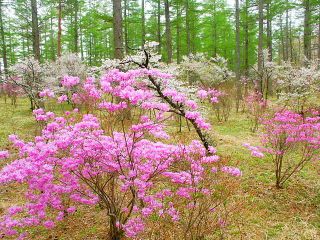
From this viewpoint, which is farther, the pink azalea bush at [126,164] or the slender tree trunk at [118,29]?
the slender tree trunk at [118,29]

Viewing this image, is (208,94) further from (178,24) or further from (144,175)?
(178,24)

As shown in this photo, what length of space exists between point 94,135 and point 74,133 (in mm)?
286

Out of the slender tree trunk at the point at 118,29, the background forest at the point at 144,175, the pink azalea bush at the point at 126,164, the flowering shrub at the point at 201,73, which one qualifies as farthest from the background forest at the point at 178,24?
the pink azalea bush at the point at 126,164

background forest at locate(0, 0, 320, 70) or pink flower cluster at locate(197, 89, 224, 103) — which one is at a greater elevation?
background forest at locate(0, 0, 320, 70)

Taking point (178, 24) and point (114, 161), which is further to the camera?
point (178, 24)

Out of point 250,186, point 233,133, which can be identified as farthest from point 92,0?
point 250,186

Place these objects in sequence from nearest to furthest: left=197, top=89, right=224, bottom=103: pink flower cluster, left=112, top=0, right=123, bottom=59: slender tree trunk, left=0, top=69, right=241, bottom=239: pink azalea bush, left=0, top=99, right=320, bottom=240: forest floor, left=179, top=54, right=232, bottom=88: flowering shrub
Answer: left=0, top=69, right=241, bottom=239: pink azalea bush → left=197, top=89, right=224, bottom=103: pink flower cluster → left=0, top=99, right=320, bottom=240: forest floor → left=112, top=0, right=123, bottom=59: slender tree trunk → left=179, top=54, right=232, bottom=88: flowering shrub

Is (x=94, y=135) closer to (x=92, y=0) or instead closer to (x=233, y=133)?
(x=233, y=133)

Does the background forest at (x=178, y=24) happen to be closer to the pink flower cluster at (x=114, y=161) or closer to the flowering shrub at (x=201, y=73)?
the flowering shrub at (x=201, y=73)

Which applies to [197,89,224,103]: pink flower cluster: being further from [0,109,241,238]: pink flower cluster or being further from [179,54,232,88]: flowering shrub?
Answer: [179,54,232,88]: flowering shrub

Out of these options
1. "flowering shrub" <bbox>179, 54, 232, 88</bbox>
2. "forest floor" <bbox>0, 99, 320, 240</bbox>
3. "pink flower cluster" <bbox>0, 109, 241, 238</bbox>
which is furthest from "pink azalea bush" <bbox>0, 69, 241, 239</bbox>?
"flowering shrub" <bbox>179, 54, 232, 88</bbox>

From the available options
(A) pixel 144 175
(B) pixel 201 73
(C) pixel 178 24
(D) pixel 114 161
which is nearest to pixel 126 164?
(D) pixel 114 161

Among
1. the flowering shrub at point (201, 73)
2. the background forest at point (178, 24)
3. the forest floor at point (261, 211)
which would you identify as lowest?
the forest floor at point (261, 211)

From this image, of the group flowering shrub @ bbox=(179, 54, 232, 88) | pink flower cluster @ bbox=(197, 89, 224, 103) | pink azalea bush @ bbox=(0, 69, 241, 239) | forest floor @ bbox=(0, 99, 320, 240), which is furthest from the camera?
flowering shrub @ bbox=(179, 54, 232, 88)
